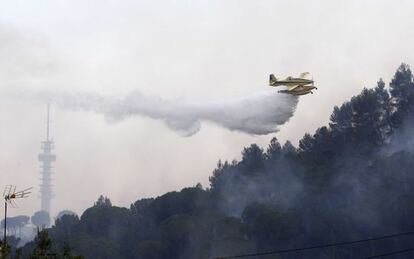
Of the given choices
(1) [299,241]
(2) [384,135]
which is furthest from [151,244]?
(2) [384,135]

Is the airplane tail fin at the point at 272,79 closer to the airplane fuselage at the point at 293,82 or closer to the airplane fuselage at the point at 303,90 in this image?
the airplane fuselage at the point at 293,82

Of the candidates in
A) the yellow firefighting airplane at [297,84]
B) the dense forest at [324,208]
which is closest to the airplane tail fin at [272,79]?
the yellow firefighting airplane at [297,84]

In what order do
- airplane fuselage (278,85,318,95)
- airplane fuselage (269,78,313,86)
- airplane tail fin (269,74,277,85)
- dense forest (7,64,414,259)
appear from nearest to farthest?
airplane fuselage (278,85,318,95), airplane fuselage (269,78,313,86), airplane tail fin (269,74,277,85), dense forest (7,64,414,259)

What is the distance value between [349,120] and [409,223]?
4233cm

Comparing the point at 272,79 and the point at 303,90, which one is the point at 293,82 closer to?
the point at 303,90

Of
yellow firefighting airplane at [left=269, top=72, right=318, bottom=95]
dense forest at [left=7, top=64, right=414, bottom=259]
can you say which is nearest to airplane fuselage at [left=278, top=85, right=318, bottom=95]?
yellow firefighting airplane at [left=269, top=72, right=318, bottom=95]

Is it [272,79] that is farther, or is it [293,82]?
[272,79]

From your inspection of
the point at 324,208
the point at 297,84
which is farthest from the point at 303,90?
the point at 324,208

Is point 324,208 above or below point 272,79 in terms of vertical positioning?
below

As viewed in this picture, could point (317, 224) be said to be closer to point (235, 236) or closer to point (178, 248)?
point (235, 236)

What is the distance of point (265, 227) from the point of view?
173 meters

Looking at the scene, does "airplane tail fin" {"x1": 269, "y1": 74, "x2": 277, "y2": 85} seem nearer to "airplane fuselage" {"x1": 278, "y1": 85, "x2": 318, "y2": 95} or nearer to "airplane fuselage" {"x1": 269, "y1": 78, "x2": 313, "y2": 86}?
"airplane fuselage" {"x1": 269, "y1": 78, "x2": 313, "y2": 86}

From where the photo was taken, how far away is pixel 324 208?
177000mm

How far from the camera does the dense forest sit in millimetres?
167875
